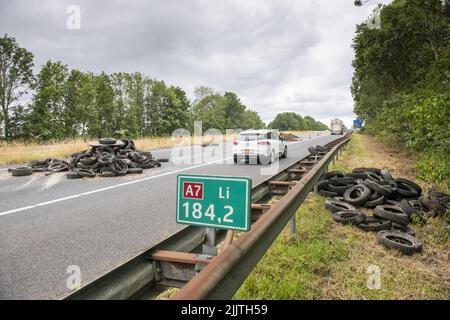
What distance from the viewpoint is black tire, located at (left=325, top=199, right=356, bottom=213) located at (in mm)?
6094

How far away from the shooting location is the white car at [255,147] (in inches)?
577

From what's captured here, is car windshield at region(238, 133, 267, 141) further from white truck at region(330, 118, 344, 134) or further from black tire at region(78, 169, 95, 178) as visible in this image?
white truck at region(330, 118, 344, 134)

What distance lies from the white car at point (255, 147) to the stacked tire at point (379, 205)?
6.56m

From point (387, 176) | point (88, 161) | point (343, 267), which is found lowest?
point (343, 267)

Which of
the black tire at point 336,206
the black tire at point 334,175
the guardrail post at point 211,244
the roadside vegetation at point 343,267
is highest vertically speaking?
the guardrail post at point 211,244

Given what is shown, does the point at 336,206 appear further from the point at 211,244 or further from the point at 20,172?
the point at 20,172

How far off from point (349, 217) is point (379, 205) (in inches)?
40.9

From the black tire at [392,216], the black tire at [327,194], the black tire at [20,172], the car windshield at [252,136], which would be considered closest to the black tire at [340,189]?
the black tire at [327,194]

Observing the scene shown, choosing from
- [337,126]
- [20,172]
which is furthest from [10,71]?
[337,126]

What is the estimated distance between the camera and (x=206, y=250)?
2.57 m

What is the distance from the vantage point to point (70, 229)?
497 cm

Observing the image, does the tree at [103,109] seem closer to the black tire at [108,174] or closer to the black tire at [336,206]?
the black tire at [108,174]

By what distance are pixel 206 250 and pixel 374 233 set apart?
365cm
